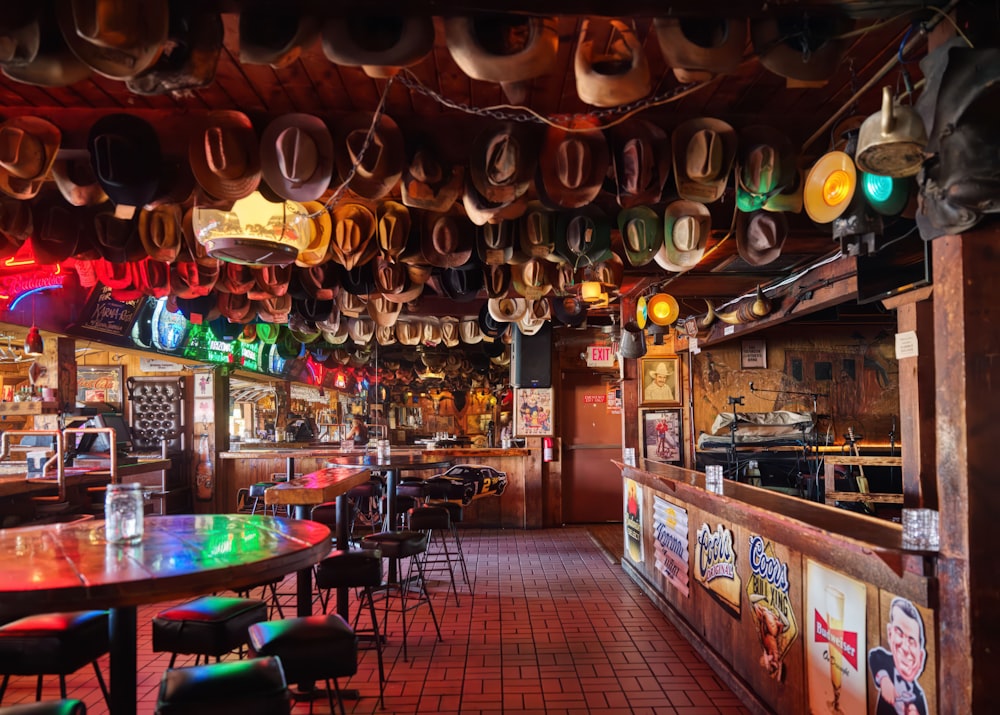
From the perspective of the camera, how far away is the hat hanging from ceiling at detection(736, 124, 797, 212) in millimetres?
3158

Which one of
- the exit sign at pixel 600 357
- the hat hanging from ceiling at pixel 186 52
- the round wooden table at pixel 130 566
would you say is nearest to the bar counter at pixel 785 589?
the round wooden table at pixel 130 566

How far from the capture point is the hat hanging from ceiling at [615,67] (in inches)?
92.9

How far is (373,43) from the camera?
228cm

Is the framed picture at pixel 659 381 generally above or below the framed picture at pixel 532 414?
above

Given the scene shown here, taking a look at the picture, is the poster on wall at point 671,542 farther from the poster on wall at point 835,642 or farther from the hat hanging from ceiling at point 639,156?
the hat hanging from ceiling at point 639,156

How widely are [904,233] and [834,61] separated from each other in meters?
0.86

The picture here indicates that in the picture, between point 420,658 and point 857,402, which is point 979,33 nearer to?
point 420,658

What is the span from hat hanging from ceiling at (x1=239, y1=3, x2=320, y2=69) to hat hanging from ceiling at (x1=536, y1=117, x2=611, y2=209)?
125 cm

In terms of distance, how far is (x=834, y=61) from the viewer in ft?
7.77

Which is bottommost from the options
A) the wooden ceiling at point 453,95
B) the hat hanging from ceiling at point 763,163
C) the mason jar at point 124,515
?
the mason jar at point 124,515

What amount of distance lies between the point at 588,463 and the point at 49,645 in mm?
7839

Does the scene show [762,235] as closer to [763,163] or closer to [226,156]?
[763,163]

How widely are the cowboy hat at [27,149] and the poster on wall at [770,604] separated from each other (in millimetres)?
3947

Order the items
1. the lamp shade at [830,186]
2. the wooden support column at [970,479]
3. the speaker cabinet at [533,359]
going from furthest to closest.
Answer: the speaker cabinet at [533,359] < the lamp shade at [830,186] < the wooden support column at [970,479]
